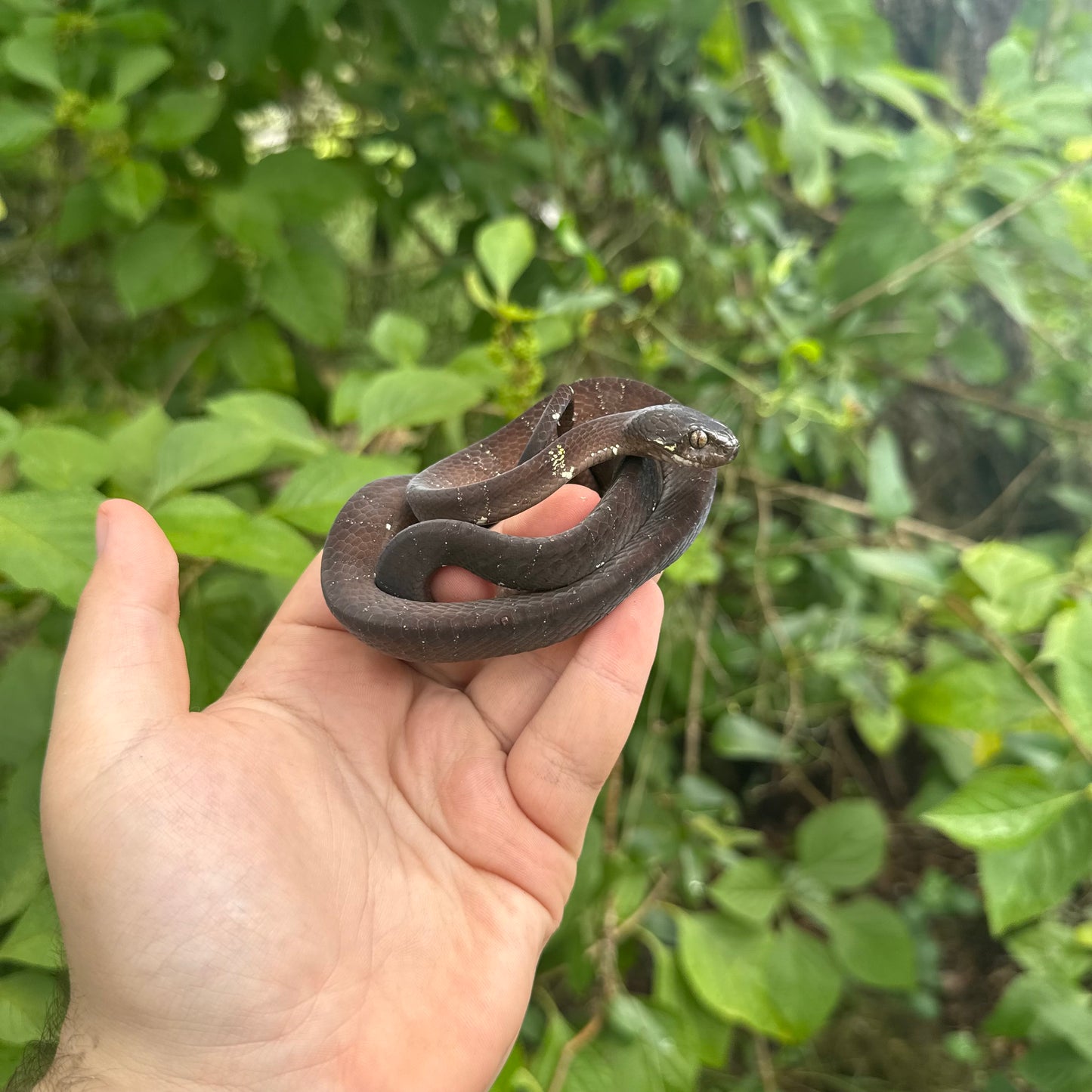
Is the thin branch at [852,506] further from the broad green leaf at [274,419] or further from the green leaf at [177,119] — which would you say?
the green leaf at [177,119]

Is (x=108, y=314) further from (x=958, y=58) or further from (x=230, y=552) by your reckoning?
(x=958, y=58)

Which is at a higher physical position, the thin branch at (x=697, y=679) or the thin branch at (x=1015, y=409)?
the thin branch at (x=1015, y=409)

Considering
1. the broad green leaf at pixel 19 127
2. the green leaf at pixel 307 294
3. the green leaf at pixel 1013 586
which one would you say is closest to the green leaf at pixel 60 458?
the broad green leaf at pixel 19 127

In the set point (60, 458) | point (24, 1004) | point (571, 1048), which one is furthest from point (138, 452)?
point (571, 1048)

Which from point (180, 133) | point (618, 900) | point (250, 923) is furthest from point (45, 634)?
point (618, 900)

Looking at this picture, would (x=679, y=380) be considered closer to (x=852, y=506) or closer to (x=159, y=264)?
(x=852, y=506)

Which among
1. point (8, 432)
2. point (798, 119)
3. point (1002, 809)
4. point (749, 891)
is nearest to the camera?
point (8, 432)

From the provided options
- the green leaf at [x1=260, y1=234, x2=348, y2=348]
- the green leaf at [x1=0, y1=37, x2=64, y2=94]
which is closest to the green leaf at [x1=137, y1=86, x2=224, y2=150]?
the green leaf at [x1=0, y1=37, x2=64, y2=94]
